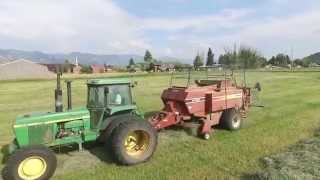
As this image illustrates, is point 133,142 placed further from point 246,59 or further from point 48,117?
point 246,59

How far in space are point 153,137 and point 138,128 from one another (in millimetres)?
510

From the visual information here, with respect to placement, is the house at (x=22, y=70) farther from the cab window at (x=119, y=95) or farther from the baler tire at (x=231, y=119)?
the cab window at (x=119, y=95)

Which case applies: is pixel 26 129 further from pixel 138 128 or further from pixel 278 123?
pixel 278 123

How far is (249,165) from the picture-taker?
9.46m

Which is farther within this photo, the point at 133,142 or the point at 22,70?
the point at 22,70

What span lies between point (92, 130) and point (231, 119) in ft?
15.9

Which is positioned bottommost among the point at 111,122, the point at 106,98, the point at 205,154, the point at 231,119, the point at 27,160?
the point at 205,154

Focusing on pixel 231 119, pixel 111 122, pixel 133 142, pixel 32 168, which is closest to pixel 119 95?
pixel 111 122

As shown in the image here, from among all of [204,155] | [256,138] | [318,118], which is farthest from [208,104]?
[318,118]

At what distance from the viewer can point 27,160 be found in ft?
27.7

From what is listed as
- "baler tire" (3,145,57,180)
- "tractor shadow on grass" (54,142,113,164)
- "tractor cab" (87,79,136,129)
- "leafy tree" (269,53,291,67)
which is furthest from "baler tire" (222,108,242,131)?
"leafy tree" (269,53,291,67)

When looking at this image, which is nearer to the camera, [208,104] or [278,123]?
[208,104]

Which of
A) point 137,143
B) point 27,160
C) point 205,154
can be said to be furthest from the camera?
point 205,154

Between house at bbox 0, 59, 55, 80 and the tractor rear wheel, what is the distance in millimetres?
77825
